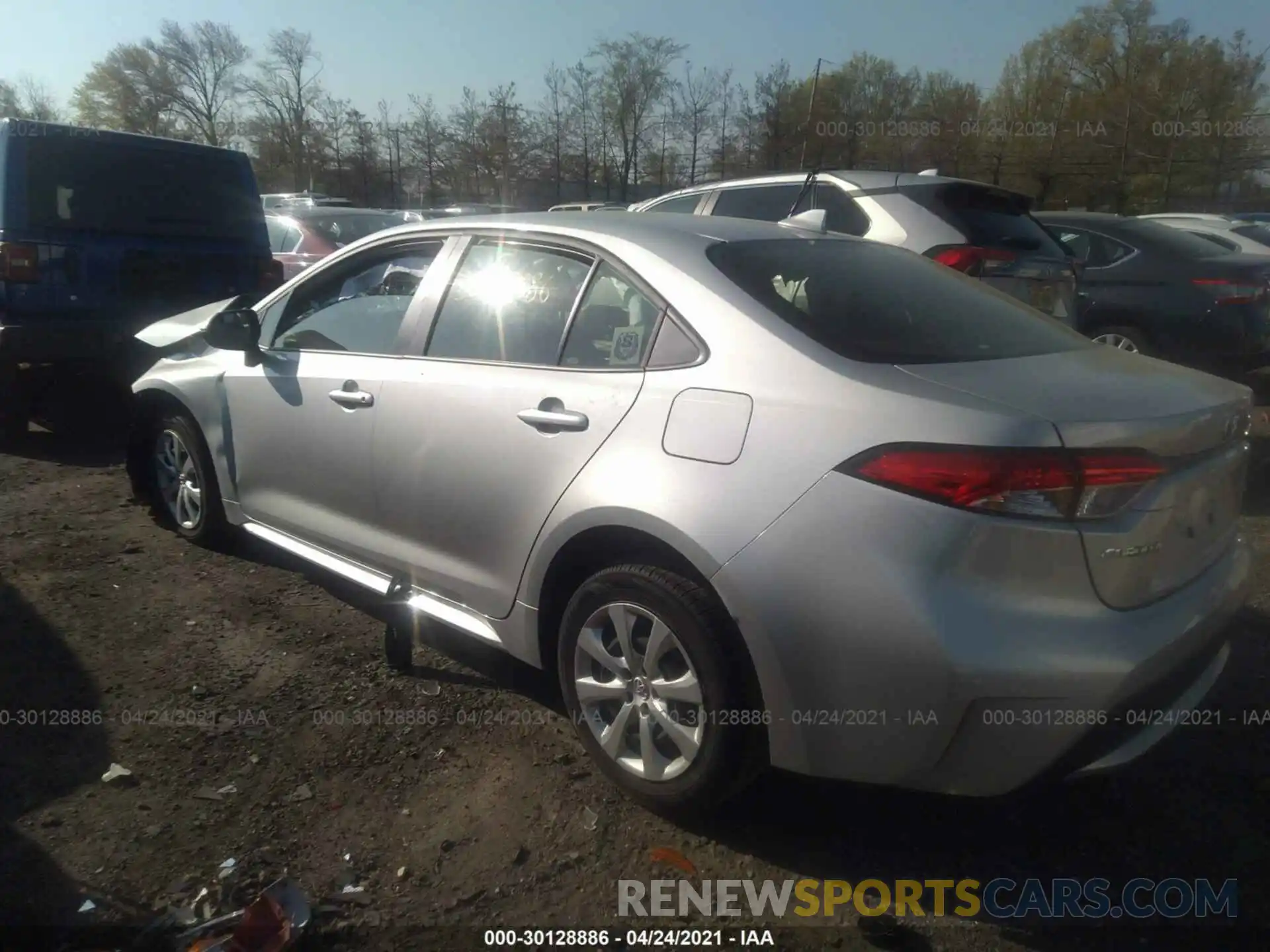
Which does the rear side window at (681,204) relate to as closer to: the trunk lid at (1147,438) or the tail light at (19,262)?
the tail light at (19,262)

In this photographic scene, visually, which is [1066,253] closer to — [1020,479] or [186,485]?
[1020,479]

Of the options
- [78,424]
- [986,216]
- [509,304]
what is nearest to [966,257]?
[986,216]

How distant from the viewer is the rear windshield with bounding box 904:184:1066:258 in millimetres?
5828

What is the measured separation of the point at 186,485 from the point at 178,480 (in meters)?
0.07

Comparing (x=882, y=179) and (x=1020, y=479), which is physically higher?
(x=882, y=179)

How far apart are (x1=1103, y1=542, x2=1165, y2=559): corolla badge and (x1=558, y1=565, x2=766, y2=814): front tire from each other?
843 mm

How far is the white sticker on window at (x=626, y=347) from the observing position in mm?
2715

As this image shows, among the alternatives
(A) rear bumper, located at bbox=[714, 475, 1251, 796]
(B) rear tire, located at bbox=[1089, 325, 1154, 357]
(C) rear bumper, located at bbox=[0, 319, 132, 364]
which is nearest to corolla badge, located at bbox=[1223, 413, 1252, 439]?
(A) rear bumper, located at bbox=[714, 475, 1251, 796]

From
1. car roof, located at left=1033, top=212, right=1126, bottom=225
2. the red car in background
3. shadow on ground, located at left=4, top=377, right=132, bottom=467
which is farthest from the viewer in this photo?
the red car in background

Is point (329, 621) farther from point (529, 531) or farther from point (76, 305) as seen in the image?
point (76, 305)

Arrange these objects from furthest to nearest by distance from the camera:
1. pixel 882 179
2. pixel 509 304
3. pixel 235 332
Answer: pixel 882 179 → pixel 235 332 → pixel 509 304

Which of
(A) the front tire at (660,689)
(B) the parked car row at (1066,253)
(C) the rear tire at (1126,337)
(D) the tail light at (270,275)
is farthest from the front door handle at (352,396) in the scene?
(C) the rear tire at (1126,337)

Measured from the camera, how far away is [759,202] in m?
6.83

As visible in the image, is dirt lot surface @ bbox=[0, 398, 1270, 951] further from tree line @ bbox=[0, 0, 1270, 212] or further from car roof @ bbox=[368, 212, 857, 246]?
tree line @ bbox=[0, 0, 1270, 212]
